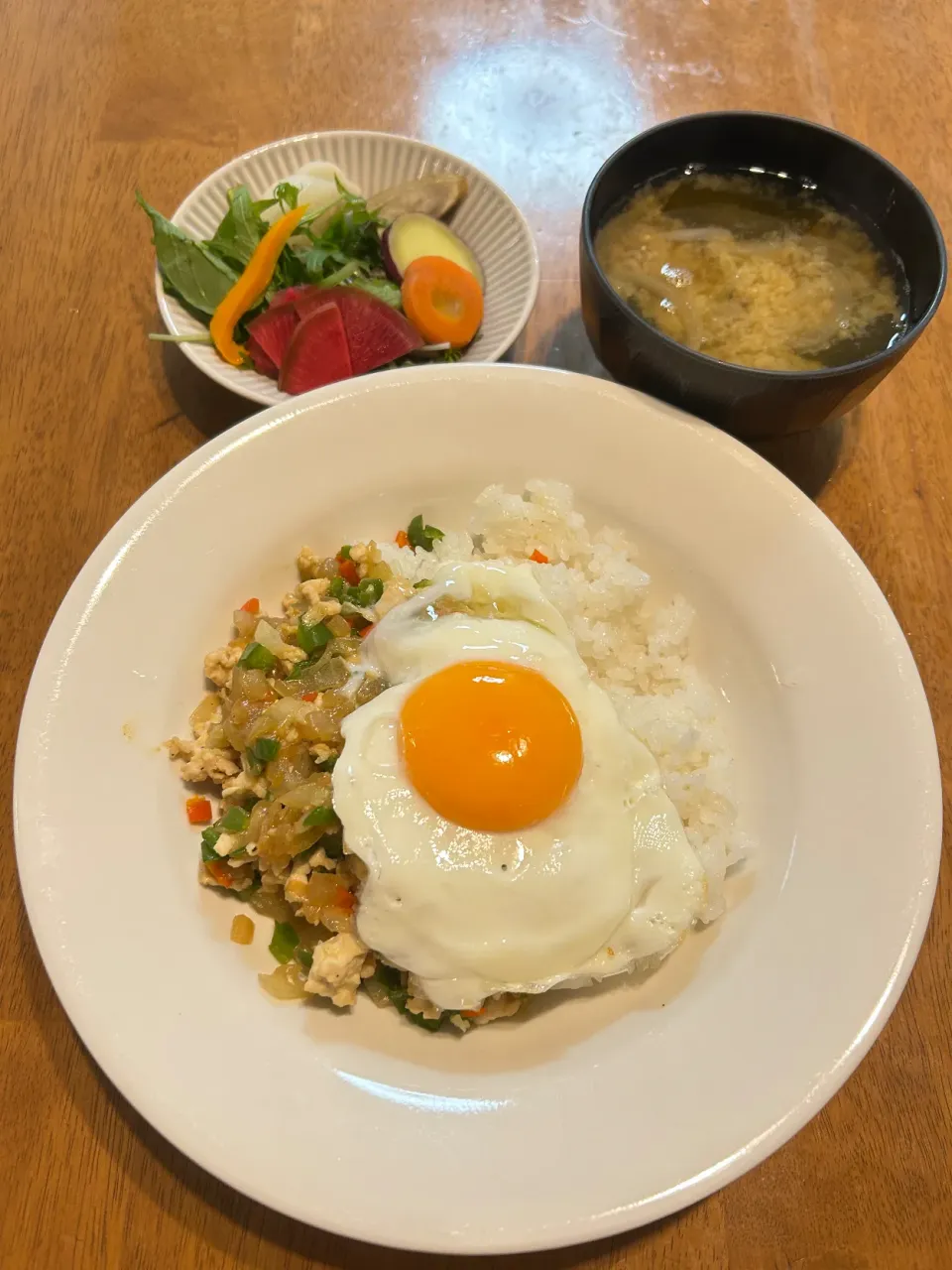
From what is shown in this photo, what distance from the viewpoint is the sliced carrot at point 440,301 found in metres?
2.68

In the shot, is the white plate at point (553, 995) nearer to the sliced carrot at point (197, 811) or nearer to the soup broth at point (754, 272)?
the sliced carrot at point (197, 811)

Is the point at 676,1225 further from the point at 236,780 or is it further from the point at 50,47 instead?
the point at 50,47

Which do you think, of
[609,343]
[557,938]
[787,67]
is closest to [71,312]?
[609,343]

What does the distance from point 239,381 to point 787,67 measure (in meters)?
2.71

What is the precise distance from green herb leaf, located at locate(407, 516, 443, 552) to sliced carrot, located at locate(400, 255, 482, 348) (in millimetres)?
701

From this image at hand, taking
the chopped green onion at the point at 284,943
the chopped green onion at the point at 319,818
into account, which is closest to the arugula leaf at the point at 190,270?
the chopped green onion at the point at 319,818

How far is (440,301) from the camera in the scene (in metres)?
2.69

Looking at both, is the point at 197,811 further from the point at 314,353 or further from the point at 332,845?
the point at 314,353

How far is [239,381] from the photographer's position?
2576 mm

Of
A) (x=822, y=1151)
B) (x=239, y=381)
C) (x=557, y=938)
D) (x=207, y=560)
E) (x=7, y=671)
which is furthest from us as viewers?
(x=239, y=381)

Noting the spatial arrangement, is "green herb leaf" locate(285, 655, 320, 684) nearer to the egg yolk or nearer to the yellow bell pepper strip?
the egg yolk

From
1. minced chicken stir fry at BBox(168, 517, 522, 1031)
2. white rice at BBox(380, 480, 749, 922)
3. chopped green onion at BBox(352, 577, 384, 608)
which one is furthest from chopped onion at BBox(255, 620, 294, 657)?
white rice at BBox(380, 480, 749, 922)

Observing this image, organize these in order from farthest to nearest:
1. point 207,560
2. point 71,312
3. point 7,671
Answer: point 71,312 → point 7,671 → point 207,560

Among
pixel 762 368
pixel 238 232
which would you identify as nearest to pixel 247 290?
pixel 238 232
